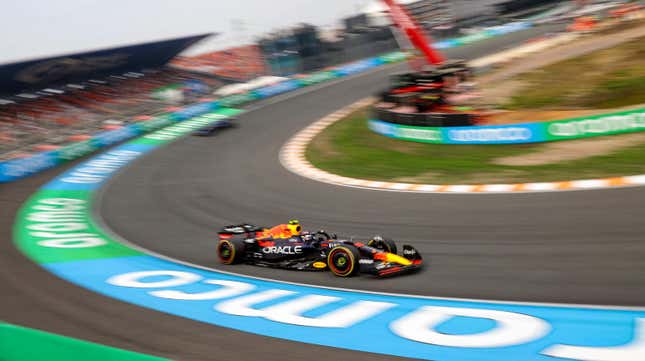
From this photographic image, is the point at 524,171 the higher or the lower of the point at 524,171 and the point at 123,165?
the higher

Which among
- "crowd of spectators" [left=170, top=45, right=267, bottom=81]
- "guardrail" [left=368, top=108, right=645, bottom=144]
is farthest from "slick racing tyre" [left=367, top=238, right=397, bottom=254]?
"crowd of spectators" [left=170, top=45, right=267, bottom=81]

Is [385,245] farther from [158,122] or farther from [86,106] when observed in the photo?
[86,106]

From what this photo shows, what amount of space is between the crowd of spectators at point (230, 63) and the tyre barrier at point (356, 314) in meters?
29.3

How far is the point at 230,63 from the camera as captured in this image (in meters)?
43.4

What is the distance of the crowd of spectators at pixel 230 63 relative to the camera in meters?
41.6

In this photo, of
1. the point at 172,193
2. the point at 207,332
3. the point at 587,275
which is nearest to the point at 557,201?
the point at 587,275

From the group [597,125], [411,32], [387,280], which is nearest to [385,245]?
[387,280]

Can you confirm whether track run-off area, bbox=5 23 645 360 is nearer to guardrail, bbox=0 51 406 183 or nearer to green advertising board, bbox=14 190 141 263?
green advertising board, bbox=14 190 141 263

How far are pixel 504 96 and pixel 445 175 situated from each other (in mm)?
8662

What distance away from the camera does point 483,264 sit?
29.2 feet

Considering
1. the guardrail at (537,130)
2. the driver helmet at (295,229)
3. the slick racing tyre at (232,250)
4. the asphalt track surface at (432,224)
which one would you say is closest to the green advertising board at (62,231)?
the asphalt track surface at (432,224)

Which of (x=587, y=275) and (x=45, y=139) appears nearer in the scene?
(x=587, y=275)

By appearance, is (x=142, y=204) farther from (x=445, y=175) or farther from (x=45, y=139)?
(x=45, y=139)

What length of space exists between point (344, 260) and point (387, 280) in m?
0.70
